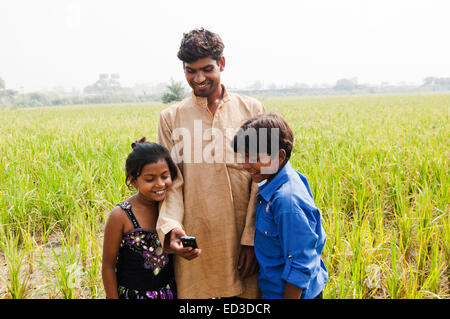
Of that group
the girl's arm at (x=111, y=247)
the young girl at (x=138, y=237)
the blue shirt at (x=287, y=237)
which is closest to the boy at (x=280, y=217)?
the blue shirt at (x=287, y=237)

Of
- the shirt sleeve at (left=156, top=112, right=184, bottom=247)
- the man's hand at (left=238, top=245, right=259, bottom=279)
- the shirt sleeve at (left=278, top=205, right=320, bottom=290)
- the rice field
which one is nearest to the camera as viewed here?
the shirt sleeve at (left=278, top=205, right=320, bottom=290)

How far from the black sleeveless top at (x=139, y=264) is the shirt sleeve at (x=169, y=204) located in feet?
0.37

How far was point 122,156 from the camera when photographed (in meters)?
3.84

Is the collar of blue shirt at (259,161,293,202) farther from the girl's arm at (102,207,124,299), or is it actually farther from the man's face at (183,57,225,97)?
the girl's arm at (102,207,124,299)

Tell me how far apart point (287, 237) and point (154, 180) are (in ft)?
1.96

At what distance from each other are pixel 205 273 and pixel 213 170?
0.47 m

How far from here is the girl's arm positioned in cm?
138

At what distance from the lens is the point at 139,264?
1.42m

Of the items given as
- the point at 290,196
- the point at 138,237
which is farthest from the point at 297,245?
the point at 138,237

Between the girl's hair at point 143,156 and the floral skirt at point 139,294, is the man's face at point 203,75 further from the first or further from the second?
Answer: the floral skirt at point 139,294

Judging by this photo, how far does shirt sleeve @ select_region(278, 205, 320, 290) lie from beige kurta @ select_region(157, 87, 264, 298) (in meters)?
0.30

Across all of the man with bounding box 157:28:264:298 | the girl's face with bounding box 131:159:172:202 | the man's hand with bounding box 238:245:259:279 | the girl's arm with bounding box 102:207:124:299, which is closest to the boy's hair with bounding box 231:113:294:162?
the man with bounding box 157:28:264:298
